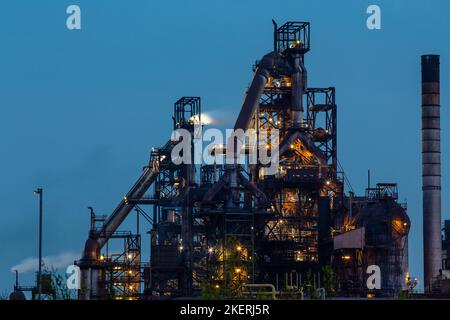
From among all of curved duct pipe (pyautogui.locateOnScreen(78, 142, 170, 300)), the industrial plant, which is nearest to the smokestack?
the industrial plant

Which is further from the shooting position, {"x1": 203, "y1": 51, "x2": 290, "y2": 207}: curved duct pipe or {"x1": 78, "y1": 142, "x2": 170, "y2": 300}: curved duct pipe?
{"x1": 78, "y1": 142, "x2": 170, "y2": 300}: curved duct pipe

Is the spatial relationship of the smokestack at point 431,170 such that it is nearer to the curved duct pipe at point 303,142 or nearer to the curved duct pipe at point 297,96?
the curved duct pipe at point 303,142

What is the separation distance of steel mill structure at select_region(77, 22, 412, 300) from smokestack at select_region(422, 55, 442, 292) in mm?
147

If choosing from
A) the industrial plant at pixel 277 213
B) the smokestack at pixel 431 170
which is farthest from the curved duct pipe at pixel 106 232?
the smokestack at pixel 431 170

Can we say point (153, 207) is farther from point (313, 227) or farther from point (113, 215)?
point (313, 227)

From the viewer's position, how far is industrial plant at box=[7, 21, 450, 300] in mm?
92875

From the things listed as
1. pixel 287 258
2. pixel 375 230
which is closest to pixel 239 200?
pixel 287 258

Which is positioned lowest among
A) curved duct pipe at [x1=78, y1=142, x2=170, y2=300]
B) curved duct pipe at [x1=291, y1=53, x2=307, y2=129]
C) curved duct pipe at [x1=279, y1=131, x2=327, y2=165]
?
curved duct pipe at [x1=78, y1=142, x2=170, y2=300]

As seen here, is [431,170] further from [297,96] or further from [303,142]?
[297,96]

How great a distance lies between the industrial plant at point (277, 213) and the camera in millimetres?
92875

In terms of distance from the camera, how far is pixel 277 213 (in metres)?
99.4

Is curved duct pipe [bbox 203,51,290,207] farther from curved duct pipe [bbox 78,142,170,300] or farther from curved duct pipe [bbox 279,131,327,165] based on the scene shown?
curved duct pipe [bbox 78,142,170,300]

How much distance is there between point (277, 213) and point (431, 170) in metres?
19.1

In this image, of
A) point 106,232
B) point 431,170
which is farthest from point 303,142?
point 106,232
